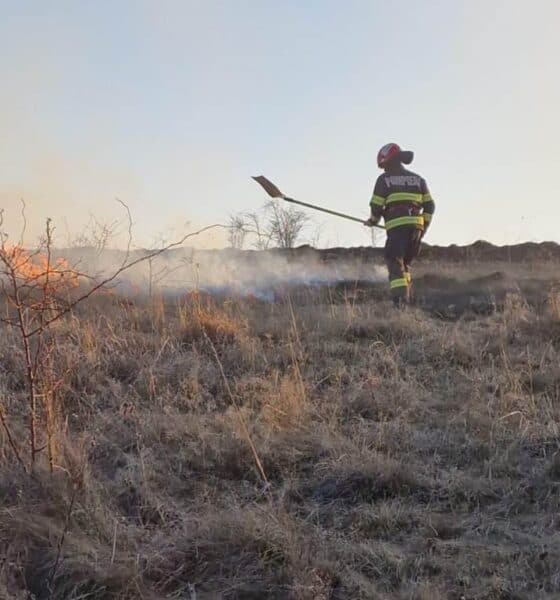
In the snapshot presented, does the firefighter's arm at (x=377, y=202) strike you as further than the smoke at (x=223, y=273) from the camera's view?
No

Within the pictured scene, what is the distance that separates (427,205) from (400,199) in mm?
474

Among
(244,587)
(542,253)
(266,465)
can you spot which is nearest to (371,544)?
(244,587)

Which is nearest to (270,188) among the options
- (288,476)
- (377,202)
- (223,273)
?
(377,202)

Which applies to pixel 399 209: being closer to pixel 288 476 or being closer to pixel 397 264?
pixel 397 264

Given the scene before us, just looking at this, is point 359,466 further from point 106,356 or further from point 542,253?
point 542,253

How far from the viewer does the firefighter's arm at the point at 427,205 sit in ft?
24.8

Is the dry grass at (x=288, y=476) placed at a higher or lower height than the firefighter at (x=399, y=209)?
lower

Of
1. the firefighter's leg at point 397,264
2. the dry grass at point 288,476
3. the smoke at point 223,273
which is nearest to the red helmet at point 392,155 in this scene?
the firefighter's leg at point 397,264

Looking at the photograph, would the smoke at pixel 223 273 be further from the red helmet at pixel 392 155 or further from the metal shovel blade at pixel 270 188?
the red helmet at pixel 392 155

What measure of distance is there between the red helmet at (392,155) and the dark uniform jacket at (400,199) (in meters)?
0.12

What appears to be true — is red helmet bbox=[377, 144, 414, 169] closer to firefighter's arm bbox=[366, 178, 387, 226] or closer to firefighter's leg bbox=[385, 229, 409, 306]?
firefighter's arm bbox=[366, 178, 387, 226]

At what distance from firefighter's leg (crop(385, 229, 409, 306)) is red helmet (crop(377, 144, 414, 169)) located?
0.88m

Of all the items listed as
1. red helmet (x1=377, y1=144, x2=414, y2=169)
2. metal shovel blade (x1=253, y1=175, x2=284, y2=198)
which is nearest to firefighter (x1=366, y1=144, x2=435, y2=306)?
red helmet (x1=377, y1=144, x2=414, y2=169)

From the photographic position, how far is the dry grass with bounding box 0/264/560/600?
2.15 m
